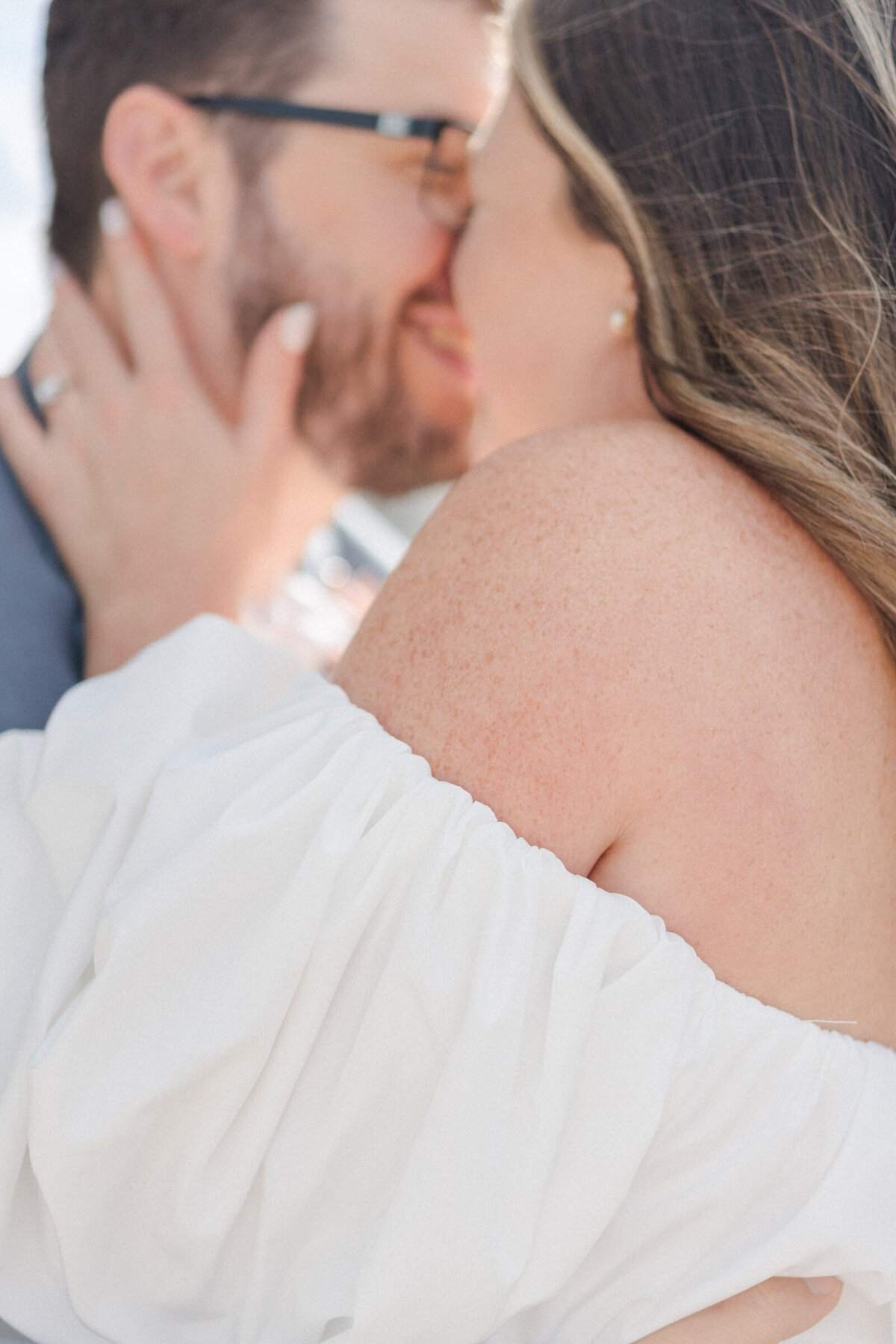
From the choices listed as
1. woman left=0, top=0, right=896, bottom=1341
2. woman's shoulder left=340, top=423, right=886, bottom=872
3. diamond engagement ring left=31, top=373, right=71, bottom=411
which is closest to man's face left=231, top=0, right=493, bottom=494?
diamond engagement ring left=31, top=373, right=71, bottom=411

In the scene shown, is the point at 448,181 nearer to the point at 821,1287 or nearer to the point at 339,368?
the point at 339,368

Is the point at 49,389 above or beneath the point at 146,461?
above

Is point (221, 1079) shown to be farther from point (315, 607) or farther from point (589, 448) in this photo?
point (315, 607)

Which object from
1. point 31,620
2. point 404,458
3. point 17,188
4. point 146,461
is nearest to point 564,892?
point 31,620

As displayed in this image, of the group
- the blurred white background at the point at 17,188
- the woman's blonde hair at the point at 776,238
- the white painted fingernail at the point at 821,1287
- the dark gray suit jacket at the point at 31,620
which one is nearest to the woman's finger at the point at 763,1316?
the white painted fingernail at the point at 821,1287

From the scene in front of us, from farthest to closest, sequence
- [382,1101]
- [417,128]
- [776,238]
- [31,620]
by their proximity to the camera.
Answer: [417,128] < [31,620] < [776,238] < [382,1101]

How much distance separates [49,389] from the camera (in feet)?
5.58

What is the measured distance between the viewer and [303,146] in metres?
1.65

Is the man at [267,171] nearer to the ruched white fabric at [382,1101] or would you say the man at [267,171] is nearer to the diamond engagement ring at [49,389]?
the diamond engagement ring at [49,389]

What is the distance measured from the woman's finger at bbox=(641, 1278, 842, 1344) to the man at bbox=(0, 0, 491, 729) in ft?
3.69

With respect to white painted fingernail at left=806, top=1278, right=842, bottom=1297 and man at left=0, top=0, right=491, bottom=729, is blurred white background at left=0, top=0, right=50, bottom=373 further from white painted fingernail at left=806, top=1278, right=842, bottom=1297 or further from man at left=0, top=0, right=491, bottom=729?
white painted fingernail at left=806, top=1278, right=842, bottom=1297

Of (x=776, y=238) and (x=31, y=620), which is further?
(x=31, y=620)

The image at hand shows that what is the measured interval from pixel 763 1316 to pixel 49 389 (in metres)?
1.52

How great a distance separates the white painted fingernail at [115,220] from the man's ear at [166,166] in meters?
0.01
